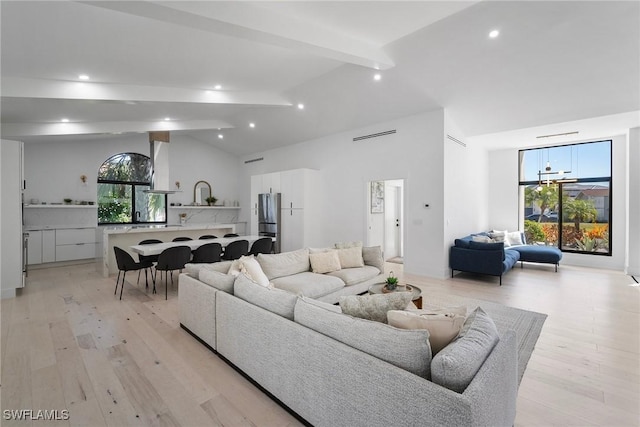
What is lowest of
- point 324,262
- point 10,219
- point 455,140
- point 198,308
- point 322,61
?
point 198,308

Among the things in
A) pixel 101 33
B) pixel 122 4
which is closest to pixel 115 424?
pixel 122 4

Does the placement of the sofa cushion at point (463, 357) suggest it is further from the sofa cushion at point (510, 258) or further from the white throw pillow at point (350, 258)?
the sofa cushion at point (510, 258)

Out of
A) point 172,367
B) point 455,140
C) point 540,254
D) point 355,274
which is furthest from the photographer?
point 540,254

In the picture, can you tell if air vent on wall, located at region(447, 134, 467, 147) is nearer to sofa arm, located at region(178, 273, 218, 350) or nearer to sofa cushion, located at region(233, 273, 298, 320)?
sofa cushion, located at region(233, 273, 298, 320)

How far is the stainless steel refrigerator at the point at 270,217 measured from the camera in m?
7.82

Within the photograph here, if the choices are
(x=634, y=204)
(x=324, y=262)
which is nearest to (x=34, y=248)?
(x=324, y=262)

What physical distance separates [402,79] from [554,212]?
5.57 metres

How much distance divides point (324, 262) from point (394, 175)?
2.82 meters

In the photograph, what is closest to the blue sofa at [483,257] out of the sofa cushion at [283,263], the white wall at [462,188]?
the white wall at [462,188]

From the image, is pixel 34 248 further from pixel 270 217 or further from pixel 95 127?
pixel 270 217

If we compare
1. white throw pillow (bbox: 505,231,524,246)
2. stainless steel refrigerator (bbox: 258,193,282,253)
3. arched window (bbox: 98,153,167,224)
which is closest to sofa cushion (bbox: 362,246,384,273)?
stainless steel refrigerator (bbox: 258,193,282,253)

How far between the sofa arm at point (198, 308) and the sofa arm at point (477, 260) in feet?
14.8

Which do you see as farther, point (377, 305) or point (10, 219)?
point (10, 219)

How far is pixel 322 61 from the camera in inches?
183
